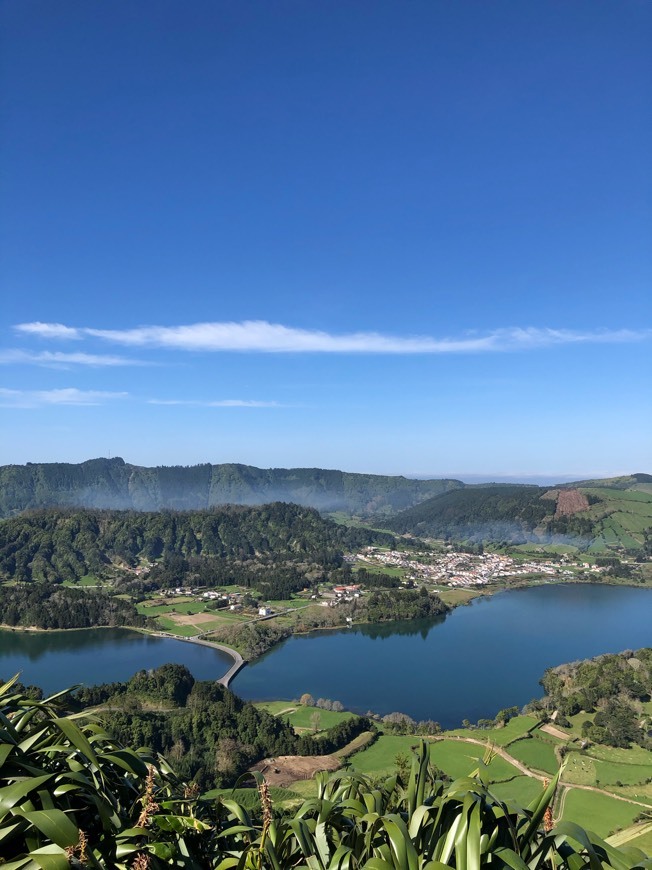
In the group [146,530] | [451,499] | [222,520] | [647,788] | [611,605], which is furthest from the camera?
[451,499]

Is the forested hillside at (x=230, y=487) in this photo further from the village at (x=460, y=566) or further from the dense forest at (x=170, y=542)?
the village at (x=460, y=566)

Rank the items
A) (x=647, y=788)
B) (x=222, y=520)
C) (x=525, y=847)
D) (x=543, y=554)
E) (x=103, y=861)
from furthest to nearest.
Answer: (x=222, y=520) < (x=543, y=554) < (x=647, y=788) < (x=525, y=847) < (x=103, y=861)

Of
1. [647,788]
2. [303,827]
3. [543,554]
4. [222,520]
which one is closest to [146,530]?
[222,520]

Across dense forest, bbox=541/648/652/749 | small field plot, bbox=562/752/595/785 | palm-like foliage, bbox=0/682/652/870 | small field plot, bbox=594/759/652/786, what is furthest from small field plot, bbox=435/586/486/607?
palm-like foliage, bbox=0/682/652/870

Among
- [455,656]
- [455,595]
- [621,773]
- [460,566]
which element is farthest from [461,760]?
[460,566]

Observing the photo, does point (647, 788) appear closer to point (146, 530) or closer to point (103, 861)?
point (103, 861)

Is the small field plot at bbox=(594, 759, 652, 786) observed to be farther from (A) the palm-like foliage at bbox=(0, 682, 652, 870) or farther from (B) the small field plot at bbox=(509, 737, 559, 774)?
(A) the palm-like foliage at bbox=(0, 682, 652, 870)

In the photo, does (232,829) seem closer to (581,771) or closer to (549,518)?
(581,771)
